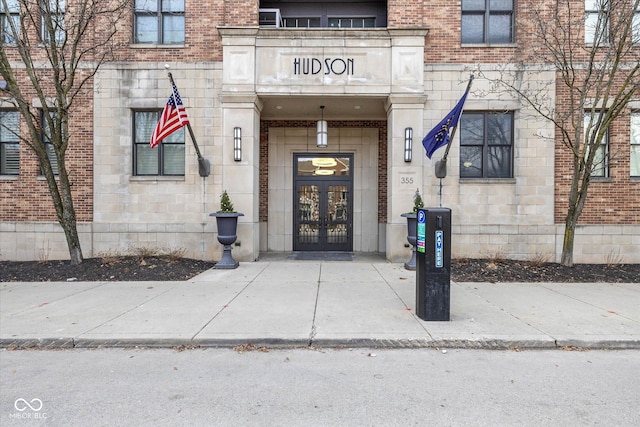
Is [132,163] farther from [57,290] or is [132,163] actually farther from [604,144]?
[604,144]

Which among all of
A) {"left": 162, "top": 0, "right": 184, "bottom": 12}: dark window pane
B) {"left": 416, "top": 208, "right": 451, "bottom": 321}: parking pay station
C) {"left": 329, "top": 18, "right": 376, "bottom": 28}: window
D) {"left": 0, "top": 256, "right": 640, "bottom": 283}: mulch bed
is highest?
{"left": 329, "top": 18, "right": 376, "bottom": 28}: window

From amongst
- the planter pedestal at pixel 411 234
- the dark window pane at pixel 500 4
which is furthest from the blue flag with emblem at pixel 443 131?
the dark window pane at pixel 500 4

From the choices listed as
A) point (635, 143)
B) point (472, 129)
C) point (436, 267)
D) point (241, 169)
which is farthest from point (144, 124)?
point (635, 143)

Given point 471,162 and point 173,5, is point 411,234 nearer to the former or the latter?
point 471,162

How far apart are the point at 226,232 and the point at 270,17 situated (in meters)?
7.19

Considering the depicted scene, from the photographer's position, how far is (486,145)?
10.7 metres

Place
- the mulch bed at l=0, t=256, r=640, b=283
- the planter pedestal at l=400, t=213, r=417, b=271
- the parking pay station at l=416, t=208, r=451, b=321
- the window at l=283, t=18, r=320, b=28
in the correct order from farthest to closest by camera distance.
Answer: the window at l=283, t=18, r=320, b=28 → the planter pedestal at l=400, t=213, r=417, b=271 → the mulch bed at l=0, t=256, r=640, b=283 → the parking pay station at l=416, t=208, r=451, b=321

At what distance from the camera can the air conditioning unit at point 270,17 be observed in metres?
11.4

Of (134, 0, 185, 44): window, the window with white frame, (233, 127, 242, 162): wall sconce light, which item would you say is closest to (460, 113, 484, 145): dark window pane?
the window with white frame

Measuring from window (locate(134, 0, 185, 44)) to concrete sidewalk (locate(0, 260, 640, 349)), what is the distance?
7.38m

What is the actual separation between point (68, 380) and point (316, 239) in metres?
9.47

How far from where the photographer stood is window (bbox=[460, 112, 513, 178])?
35.2ft

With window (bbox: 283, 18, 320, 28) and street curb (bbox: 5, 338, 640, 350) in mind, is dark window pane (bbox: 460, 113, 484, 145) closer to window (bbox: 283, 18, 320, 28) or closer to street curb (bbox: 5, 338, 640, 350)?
window (bbox: 283, 18, 320, 28)

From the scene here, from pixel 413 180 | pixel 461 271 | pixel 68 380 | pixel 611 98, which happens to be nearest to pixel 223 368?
pixel 68 380
